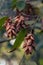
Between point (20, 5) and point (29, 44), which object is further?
point (20, 5)

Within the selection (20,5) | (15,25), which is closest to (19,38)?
(15,25)

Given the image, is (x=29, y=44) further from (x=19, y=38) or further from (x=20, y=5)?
(x=20, y=5)

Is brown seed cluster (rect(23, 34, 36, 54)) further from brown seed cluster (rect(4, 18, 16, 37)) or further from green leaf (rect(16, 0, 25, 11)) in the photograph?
green leaf (rect(16, 0, 25, 11))

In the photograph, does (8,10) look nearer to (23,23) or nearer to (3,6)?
(3,6)

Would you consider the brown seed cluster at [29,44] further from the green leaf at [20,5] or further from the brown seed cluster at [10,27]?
the green leaf at [20,5]

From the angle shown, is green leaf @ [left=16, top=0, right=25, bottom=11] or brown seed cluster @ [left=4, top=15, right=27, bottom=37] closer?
brown seed cluster @ [left=4, top=15, right=27, bottom=37]

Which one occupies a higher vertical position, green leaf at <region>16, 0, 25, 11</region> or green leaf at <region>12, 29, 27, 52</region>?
green leaf at <region>16, 0, 25, 11</region>

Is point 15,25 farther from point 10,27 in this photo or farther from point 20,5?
point 20,5

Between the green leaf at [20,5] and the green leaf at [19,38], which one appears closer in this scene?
the green leaf at [19,38]

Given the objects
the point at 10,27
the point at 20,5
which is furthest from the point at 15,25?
the point at 20,5

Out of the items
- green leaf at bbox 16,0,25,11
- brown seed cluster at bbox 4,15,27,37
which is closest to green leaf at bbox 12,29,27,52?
brown seed cluster at bbox 4,15,27,37

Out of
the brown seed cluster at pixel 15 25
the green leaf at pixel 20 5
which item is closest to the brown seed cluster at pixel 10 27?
the brown seed cluster at pixel 15 25
